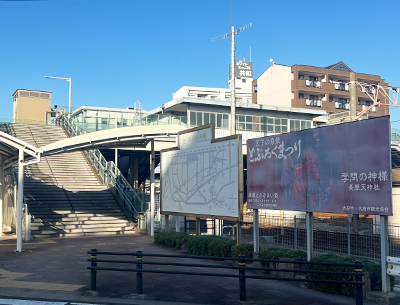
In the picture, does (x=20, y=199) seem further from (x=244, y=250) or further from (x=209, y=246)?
(x=244, y=250)

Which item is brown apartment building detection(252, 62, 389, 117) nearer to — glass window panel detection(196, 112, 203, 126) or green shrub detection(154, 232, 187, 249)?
glass window panel detection(196, 112, 203, 126)

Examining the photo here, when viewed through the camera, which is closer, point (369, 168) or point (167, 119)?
point (369, 168)

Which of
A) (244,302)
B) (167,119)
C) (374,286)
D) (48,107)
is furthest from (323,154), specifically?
(48,107)

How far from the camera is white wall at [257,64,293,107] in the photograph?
67812 mm

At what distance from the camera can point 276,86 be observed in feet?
230

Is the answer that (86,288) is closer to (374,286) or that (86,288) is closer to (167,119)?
(374,286)

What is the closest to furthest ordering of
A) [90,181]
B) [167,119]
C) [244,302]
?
[244,302]
[90,181]
[167,119]

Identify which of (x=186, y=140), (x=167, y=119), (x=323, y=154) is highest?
(x=167, y=119)

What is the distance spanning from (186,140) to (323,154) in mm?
7034

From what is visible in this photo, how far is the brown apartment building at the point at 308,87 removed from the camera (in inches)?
2645

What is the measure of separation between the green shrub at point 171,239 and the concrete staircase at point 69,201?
16.4 feet

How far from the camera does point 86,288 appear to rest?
9914mm

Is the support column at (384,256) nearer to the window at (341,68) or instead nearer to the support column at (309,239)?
the support column at (309,239)

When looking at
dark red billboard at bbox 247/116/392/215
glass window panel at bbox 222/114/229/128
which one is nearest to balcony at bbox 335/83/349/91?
glass window panel at bbox 222/114/229/128
